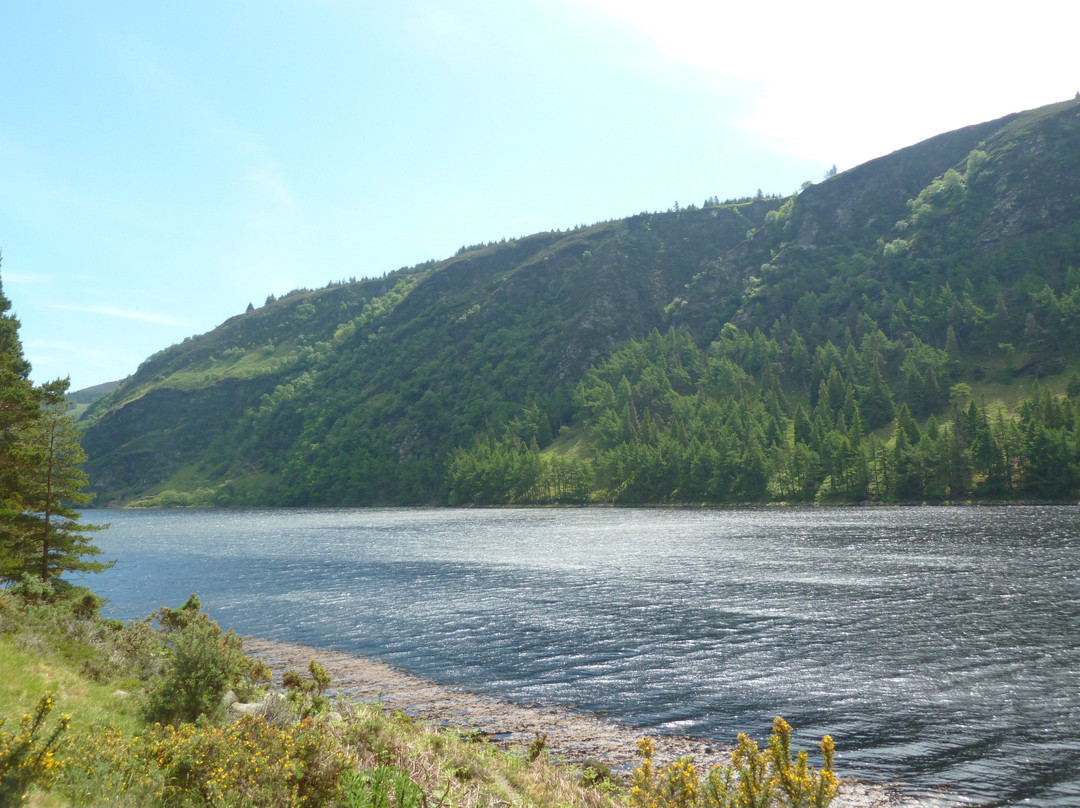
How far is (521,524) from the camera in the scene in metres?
140

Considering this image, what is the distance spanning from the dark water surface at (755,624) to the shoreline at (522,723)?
1285 millimetres

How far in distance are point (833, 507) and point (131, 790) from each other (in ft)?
514

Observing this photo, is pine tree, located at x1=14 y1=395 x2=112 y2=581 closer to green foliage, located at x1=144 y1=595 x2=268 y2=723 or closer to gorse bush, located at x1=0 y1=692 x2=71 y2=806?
green foliage, located at x1=144 y1=595 x2=268 y2=723

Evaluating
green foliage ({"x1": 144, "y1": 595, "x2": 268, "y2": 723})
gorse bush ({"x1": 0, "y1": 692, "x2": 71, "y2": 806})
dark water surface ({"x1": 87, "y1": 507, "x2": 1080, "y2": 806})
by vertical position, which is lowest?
dark water surface ({"x1": 87, "y1": 507, "x2": 1080, "y2": 806})

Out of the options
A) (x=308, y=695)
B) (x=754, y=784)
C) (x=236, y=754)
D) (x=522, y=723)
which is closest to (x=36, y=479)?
(x=308, y=695)

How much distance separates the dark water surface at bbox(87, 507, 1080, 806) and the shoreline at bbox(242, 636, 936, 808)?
128 cm

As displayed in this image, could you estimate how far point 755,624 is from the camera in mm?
42406

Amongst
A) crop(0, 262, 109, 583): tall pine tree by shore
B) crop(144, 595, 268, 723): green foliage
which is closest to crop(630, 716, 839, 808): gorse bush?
crop(144, 595, 268, 723): green foliage

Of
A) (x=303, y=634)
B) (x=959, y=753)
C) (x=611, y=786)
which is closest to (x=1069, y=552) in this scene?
(x=959, y=753)

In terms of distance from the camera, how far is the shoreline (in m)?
20.3

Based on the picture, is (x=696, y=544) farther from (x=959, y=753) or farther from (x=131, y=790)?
(x=131, y=790)

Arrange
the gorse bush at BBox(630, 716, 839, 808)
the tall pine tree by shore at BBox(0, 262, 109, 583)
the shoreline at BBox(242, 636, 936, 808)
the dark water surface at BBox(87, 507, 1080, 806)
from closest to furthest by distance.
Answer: the gorse bush at BBox(630, 716, 839, 808)
the shoreline at BBox(242, 636, 936, 808)
the dark water surface at BBox(87, 507, 1080, 806)
the tall pine tree by shore at BBox(0, 262, 109, 583)

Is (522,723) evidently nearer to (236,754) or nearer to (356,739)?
(356,739)

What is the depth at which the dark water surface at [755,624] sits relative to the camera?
24.2 meters
